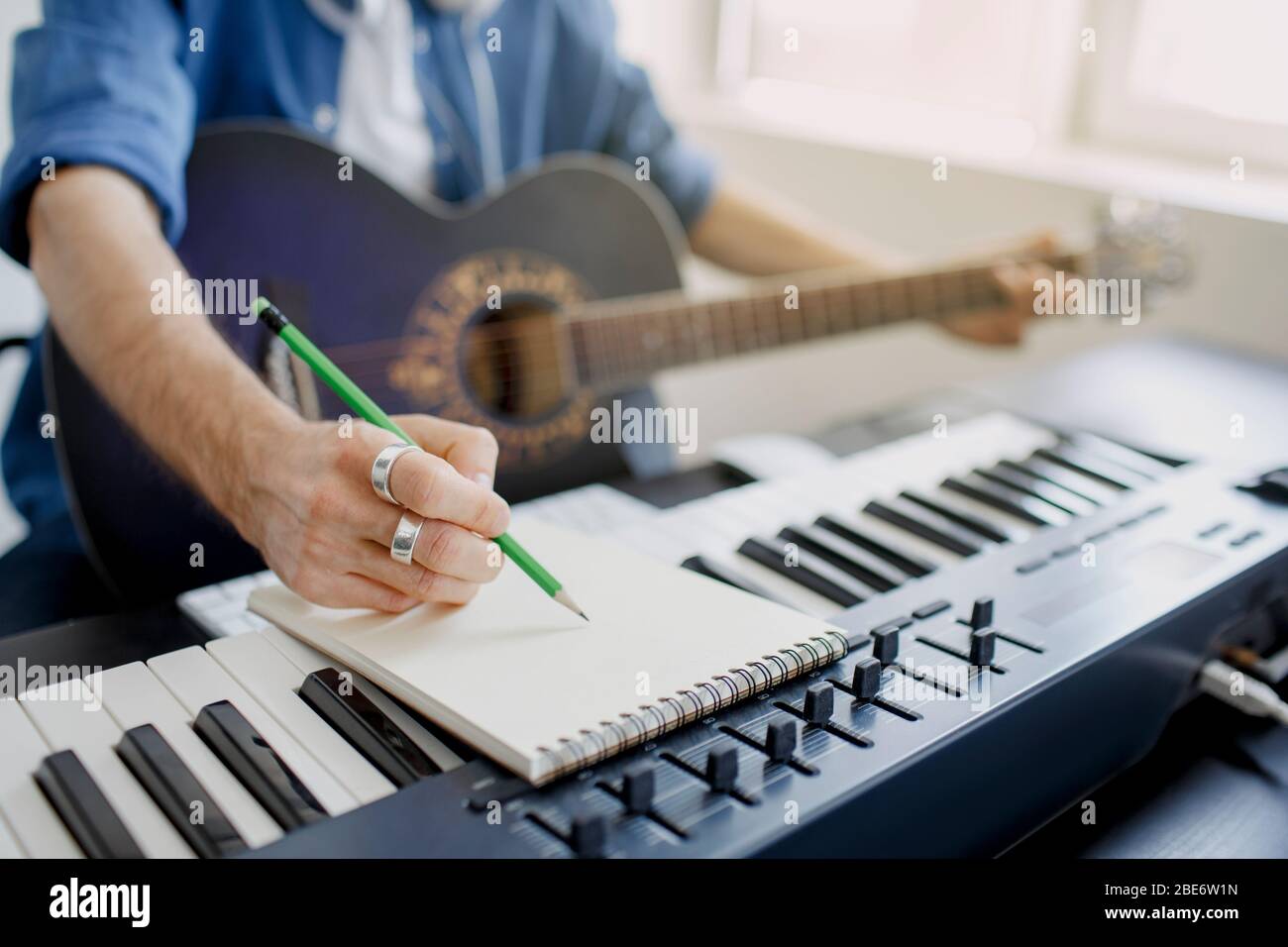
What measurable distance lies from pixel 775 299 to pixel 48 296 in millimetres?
708

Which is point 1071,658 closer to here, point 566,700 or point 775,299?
point 566,700

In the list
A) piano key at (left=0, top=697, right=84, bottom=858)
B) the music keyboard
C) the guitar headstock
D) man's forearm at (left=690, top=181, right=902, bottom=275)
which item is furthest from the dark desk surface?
man's forearm at (left=690, top=181, right=902, bottom=275)

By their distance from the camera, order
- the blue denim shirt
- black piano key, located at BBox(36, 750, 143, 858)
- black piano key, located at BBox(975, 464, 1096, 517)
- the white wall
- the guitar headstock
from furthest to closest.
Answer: the white wall, the guitar headstock, the blue denim shirt, black piano key, located at BBox(975, 464, 1096, 517), black piano key, located at BBox(36, 750, 143, 858)

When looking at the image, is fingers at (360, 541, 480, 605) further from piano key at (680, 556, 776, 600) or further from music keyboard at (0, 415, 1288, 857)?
piano key at (680, 556, 776, 600)

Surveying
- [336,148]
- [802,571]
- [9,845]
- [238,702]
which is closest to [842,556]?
[802,571]

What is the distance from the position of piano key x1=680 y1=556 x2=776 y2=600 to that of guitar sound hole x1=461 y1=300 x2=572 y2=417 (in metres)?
0.47

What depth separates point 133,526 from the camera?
0.92 metres

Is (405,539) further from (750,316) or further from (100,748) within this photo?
(750,316)

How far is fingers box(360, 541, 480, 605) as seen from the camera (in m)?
0.59

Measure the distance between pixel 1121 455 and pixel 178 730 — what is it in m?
0.74

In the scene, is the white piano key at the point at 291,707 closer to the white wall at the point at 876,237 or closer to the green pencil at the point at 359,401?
the green pencil at the point at 359,401

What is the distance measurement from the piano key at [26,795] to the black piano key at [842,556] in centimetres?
45

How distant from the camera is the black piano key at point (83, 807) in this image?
1.37 feet

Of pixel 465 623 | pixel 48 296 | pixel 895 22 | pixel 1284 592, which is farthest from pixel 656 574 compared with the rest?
pixel 895 22
